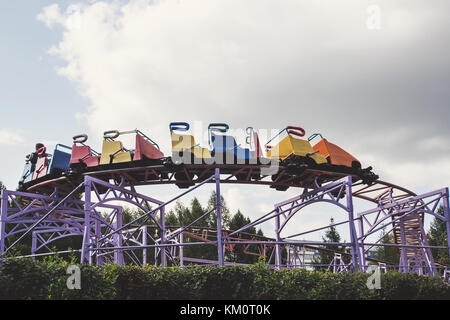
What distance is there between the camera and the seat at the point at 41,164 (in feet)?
58.1

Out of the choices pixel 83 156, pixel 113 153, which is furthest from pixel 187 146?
pixel 83 156

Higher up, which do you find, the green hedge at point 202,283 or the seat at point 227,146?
the seat at point 227,146

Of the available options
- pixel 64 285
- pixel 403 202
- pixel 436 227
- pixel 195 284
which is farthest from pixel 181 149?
pixel 436 227

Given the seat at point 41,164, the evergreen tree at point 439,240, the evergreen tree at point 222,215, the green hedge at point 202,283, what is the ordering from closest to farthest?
the green hedge at point 202,283 < the seat at point 41,164 < the evergreen tree at point 439,240 < the evergreen tree at point 222,215

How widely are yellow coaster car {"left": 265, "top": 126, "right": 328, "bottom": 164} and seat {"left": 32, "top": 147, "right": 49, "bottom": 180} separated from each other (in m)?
8.71

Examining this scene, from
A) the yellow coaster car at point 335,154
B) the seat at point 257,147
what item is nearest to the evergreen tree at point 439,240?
the yellow coaster car at point 335,154

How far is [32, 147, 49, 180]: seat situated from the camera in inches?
698

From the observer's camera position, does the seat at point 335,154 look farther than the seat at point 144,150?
Yes

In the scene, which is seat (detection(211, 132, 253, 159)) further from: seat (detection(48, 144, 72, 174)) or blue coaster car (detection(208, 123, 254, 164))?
seat (detection(48, 144, 72, 174))

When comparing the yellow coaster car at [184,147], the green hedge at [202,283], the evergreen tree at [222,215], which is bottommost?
the green hedge at [202,283]

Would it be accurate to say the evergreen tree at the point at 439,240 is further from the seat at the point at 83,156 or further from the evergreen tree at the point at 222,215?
the seat at the point at 83,156

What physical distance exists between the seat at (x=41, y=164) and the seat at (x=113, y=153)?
316 centimetres

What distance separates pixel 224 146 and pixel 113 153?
12.9 ft
